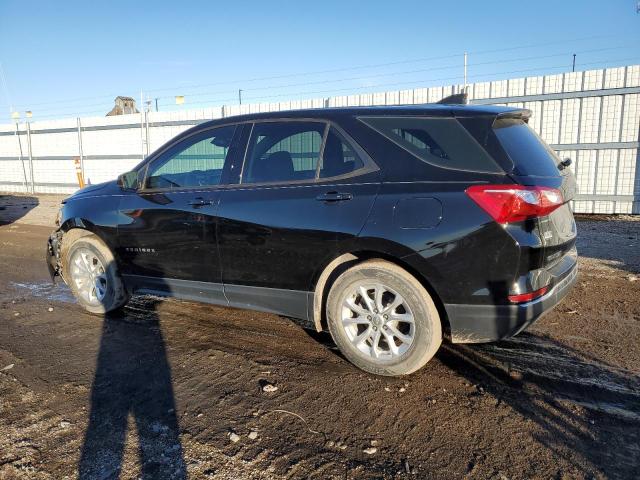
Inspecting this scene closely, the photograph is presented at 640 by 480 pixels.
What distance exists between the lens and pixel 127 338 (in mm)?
4039

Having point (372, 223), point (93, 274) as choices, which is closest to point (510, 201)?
point (372, 223)

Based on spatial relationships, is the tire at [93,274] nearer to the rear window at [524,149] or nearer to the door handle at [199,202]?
the door handle at [199,202]

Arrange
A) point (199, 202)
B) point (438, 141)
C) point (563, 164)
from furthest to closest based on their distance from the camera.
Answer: point (199, 202) → point (563, 164) → point (438, 141)

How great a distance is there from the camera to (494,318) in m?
2.91

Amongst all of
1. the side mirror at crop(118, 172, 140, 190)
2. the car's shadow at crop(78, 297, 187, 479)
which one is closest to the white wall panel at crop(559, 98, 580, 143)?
the side mirror at crop(118, 172, 140, 190)

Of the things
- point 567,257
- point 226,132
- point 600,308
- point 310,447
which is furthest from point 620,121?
point 310,447

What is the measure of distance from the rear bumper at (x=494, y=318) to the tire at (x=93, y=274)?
3.22m

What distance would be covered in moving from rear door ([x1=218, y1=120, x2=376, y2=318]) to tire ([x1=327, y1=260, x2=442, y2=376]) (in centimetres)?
28

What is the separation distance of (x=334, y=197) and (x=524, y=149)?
1314 millimetres

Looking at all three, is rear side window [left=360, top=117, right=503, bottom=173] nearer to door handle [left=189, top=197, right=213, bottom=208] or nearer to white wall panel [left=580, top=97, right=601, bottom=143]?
door handle [left=189, top=197, right=213, bottom=208]

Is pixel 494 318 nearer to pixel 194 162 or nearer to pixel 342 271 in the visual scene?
pixel 342 271

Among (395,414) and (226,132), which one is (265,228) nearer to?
(226,132)

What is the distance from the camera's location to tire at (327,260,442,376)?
10.1 feet

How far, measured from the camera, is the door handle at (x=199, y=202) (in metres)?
3.82
